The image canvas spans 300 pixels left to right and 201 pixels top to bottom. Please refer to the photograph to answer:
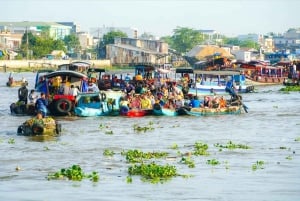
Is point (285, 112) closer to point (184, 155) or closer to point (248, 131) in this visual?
point (248, 131)

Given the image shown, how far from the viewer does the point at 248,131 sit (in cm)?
3206

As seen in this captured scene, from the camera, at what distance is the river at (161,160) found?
703 inches

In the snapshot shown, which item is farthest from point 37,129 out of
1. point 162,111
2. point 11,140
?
point 162,111

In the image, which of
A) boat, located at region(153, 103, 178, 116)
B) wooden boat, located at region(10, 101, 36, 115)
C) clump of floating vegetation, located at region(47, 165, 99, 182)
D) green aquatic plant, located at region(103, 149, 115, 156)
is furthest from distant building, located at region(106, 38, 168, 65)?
clump of floating vegetation, located at region(47, 165, 99, 182)

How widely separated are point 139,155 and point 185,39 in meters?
162

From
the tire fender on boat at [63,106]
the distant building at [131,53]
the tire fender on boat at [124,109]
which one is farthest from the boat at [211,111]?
the distant building at [131,53]

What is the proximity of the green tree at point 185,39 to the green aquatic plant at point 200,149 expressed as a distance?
156 metres

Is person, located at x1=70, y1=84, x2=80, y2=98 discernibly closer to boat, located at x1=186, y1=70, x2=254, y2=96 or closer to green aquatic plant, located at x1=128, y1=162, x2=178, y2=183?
boat, located at x1=186, y1=70, x2=254, y2=96

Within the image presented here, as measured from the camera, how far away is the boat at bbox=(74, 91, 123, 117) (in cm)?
3628

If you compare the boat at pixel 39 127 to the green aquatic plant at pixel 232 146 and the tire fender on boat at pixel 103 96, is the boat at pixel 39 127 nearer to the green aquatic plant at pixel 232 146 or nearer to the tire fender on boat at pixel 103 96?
the green aquatic plant at pixel 232 146

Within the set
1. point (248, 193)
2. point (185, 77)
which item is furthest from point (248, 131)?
point (185, 77)

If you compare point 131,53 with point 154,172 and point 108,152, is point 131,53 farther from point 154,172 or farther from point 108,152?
point 154,172

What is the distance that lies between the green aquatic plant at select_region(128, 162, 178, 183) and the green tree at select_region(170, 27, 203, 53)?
162 m

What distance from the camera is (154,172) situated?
1950 centimetres
